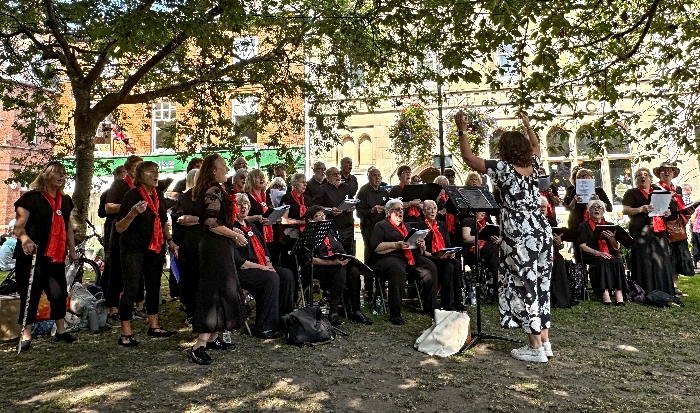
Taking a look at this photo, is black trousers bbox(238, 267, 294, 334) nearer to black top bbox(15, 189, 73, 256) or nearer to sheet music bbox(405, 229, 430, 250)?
sheet music bbox(405, 229, 430, 250)

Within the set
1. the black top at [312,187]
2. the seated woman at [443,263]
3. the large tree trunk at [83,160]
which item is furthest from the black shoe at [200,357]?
the large tree trunk at [83,160]

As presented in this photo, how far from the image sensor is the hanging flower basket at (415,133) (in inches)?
643

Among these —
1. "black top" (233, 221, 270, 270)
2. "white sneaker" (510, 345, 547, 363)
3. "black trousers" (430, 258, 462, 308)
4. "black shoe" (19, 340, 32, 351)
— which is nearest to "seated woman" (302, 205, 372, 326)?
"black top" (233, 221, 270, 270)

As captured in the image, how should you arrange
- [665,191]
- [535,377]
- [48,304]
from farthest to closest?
1. [665,191]
2. [48,304]
3. [535,377]

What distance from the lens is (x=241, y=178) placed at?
7473 millimetres

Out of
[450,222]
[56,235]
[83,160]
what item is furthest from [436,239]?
[83,160]

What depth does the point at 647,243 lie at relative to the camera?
849 centimetres

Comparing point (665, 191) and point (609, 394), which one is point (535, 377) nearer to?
point (609, 394)

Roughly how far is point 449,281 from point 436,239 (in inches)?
25.8

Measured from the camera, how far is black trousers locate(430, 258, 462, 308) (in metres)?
7.68

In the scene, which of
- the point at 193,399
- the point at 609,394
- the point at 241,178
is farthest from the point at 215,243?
the point at 609,394

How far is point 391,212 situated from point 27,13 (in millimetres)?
6881

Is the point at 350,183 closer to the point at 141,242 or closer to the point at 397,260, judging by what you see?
the point at 397,260

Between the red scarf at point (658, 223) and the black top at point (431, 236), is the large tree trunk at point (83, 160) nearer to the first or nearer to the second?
the black top at point (431, 236)
